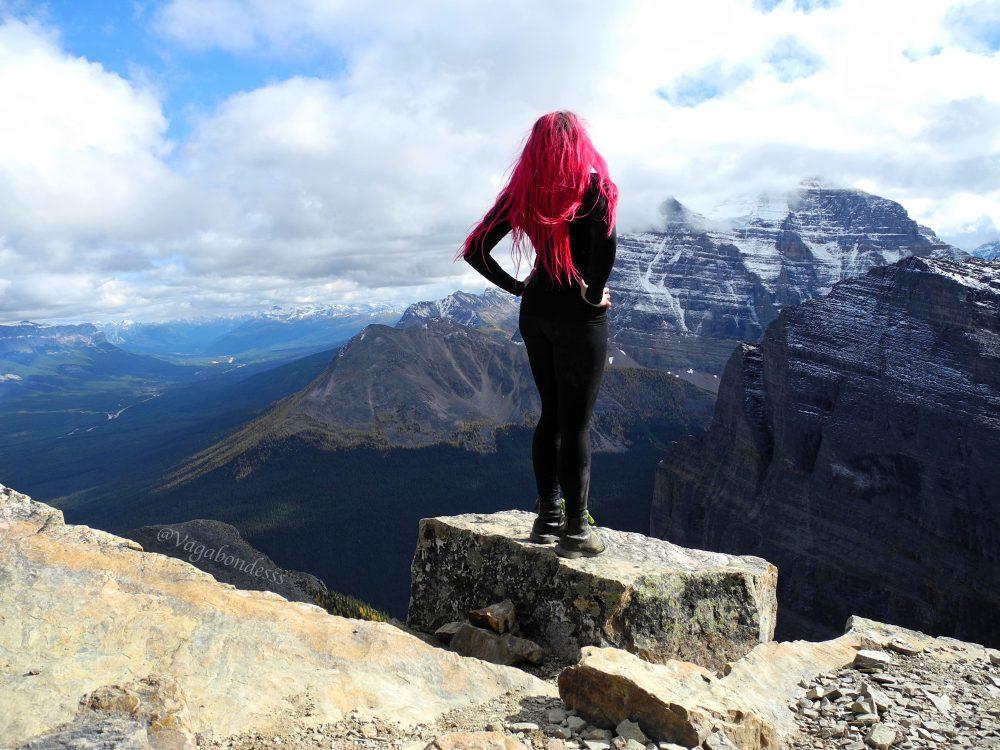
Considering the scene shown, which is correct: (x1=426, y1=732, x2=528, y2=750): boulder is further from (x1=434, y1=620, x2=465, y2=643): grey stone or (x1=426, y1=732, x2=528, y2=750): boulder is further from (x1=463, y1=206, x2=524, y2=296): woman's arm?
(x1=463, y1=206, x2=524, y2=296): woman's arm

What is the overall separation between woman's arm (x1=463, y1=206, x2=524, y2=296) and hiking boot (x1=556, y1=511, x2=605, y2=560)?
122 inches

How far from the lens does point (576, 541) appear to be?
7.80 metres

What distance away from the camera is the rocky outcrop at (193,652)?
5148 mm

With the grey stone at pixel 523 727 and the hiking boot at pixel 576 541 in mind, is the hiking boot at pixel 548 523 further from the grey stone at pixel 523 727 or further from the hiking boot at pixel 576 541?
the grey stone at pixel 523 727

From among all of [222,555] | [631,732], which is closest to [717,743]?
[631,732]

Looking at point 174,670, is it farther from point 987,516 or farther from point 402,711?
point 987,516

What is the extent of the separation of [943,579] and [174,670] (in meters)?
125

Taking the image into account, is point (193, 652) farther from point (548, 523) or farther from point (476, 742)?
point (548, 523)

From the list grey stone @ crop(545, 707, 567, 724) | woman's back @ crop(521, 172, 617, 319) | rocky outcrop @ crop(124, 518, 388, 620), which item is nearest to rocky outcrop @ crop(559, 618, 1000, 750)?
grey stone @ crop(545, 707, 567, 724)

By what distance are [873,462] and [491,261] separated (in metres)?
Answer: 137

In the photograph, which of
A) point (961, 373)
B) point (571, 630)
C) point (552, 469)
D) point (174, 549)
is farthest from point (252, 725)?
point (961, 373)

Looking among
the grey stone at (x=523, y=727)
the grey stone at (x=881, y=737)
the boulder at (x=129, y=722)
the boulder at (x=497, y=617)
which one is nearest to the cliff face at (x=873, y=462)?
the grey stone at (x=881, y=737)

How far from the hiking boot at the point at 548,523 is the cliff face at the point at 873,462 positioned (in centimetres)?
11344

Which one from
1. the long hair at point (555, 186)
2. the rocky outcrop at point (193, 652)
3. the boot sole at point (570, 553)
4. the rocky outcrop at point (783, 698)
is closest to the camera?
the rocky outcrop at point (783, 698)
